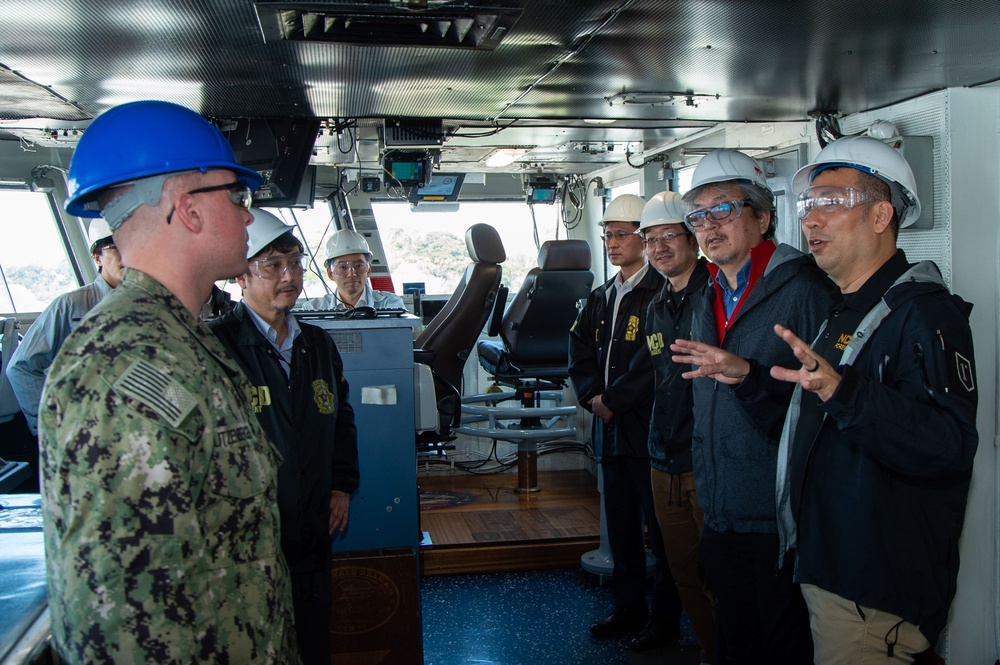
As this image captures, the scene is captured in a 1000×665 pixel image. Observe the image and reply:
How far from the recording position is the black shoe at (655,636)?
3465mm

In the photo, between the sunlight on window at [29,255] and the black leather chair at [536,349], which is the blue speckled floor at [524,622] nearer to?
the black leather chair at [536,349]

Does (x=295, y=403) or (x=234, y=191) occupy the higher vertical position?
(x=234, y=191)

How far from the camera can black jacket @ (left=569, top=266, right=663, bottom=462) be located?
3.47m

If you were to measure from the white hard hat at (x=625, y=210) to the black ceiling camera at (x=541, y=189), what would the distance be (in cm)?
286

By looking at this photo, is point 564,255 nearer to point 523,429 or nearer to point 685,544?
point 523,429

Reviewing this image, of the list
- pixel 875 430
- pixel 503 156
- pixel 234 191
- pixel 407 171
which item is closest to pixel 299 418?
pixel 234 191

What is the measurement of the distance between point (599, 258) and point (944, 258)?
3894 mm

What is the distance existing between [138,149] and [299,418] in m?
1.21

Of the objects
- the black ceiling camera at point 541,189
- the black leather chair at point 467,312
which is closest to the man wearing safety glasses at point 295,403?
the black leather chair at point 467,312

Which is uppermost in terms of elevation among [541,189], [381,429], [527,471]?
[541,189]

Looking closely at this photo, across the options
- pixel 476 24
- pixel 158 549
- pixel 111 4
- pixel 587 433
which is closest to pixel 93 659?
pixel 158 549

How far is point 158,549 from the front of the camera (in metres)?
1.21

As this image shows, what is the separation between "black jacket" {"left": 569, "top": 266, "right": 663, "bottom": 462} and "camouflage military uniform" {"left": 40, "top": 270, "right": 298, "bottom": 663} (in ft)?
7.52

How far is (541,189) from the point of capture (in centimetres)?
693
